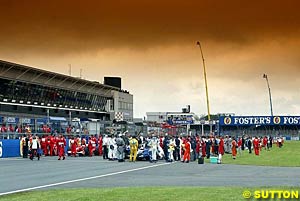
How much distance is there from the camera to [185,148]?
1326 inches

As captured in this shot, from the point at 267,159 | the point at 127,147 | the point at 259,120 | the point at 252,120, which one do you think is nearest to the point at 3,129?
the point at 127,147

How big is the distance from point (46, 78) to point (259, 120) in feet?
146

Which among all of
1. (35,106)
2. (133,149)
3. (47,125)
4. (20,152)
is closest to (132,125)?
(47,125)

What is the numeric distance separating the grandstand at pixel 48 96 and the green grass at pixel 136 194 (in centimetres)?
2860

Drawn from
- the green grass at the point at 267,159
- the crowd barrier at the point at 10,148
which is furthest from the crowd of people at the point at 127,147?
the green grass at the point at 267,159

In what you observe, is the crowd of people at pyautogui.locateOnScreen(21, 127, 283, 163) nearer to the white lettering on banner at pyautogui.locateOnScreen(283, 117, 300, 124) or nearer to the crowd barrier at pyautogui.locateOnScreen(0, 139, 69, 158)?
the crowd barrier at pyautogui.locateOnScreen(0, 139, 69, 158)

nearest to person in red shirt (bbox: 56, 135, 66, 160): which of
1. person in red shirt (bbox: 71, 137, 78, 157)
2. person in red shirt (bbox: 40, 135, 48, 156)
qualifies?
person in red shirt (bbox: 40, 135, 48, 156)

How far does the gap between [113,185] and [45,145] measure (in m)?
24.7

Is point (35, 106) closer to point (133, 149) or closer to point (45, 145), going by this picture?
point (45, 145)

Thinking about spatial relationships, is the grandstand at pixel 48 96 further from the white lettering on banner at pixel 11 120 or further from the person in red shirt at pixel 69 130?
the white lettering on banner at pixel 11 120

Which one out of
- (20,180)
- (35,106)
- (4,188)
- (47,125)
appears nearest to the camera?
(4,188)

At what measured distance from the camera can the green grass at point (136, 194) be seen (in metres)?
13.4

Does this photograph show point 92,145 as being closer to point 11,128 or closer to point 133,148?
point 11,128

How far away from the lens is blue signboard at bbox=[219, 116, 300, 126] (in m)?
102
